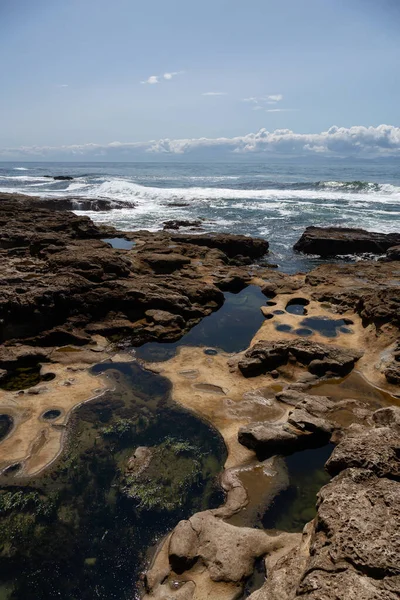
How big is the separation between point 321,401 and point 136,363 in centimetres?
591

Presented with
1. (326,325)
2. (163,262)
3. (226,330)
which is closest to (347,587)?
(226,330)

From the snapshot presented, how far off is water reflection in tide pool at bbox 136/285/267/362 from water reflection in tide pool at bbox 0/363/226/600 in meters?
3.29

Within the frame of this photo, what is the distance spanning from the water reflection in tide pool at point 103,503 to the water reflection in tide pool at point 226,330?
329 cm

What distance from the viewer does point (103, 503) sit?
7.57 metres

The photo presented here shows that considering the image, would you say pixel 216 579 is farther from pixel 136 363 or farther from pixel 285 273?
pixel 285 273

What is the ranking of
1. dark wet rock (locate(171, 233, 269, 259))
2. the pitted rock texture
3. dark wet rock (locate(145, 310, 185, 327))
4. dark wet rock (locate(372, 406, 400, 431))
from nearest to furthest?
dark wet rock (locate(372, 406, 400, 431)) → the pitted rock texture → dark wet rock (locate(145, 310, 185, 327)) → dark wet rock (locate(171, 233, 269, 259))

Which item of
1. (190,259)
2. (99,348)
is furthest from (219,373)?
(190,259)

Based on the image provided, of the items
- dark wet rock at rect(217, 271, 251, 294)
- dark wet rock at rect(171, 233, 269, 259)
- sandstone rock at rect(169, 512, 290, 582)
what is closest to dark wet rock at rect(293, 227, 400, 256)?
dark wet rock at rect(171, 233, 269, 259)

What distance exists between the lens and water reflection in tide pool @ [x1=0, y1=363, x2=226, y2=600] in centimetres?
627

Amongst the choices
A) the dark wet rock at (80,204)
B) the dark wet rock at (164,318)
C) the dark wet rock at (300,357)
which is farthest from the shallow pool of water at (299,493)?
the dark wet rock at (80,204)

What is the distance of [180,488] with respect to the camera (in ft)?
26.0

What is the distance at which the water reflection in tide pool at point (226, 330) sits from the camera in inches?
541

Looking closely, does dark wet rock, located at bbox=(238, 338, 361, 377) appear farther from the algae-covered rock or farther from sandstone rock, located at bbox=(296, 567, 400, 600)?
sandstone rock, located at bbox=(296, 567, 400, 600)

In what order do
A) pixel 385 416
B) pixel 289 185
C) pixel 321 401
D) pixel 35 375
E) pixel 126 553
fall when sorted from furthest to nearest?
pixel 289 185, pixel 35 375, pixel 321 401, pixel 385 416, pixel 126 553
